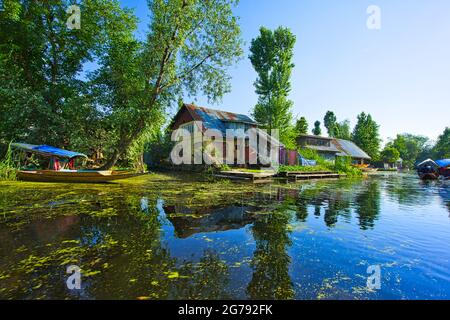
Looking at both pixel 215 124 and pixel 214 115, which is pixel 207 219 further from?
pixel 214 115

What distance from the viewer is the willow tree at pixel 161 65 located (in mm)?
18031

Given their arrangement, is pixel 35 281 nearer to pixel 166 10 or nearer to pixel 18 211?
pixel 18 211

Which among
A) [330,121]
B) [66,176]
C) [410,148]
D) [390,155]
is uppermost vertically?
[330,121]

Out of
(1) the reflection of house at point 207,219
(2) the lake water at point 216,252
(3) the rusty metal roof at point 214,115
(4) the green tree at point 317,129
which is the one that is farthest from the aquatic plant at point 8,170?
(4) the green tree at point 317,129

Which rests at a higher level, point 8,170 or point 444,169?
point 8,170

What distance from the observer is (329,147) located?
48656 millimetres

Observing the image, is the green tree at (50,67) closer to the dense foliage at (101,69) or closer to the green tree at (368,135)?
the dense foliage at (101,69)

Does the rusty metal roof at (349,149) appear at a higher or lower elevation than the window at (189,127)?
lower

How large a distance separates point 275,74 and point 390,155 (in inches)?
1856

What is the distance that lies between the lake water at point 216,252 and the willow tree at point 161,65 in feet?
37.2

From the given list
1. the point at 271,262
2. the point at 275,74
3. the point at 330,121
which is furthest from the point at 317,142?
the point at 271,262

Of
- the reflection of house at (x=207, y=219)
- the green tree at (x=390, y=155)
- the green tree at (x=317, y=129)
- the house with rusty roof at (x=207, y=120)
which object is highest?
the green tree at (x=317, y=129)

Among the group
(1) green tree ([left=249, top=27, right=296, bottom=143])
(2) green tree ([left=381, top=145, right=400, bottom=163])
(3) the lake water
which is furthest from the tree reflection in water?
(2) green tree ([left=381, top=145, right=400, bottom=163])

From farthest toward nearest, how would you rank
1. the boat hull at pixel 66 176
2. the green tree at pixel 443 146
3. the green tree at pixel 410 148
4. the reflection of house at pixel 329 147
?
the green tree at pixel 410 148 < the green tree at pixel 443 146 < the reflection of house at pixel 329 147 < the boat hull at pixel 66 176
